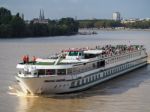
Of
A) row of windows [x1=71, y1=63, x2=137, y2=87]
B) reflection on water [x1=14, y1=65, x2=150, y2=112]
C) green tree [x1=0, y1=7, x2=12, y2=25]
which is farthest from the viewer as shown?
green tree [x1=0, y1=7, x2=12, y2=25]

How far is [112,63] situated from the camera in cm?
3619

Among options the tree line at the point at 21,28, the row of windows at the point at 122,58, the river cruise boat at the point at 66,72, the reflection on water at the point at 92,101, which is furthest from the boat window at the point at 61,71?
the tree line at the point at 21,28

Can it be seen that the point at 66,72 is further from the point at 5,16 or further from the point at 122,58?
the point at 5,16

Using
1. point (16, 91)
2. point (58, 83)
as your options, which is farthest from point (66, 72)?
point (16, 91)

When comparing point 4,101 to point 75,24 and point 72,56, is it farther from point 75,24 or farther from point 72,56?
point 75,24

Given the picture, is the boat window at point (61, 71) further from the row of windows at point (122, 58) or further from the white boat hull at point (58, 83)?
the row of windows at point (122, 58)

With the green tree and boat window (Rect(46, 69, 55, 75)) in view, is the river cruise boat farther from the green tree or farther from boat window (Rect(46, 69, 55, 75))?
the green tree

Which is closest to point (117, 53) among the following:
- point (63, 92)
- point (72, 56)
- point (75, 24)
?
point (72, 56)

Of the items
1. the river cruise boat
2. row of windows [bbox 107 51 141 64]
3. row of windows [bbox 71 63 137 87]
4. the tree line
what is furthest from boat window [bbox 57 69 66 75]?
the tree line

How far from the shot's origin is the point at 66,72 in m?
27.3

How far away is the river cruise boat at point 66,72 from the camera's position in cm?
2647

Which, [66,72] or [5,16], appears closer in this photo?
[66,72]

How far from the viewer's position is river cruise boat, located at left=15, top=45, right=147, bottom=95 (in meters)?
26.5

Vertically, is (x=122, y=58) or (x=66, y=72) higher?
(x=66, y=72)
